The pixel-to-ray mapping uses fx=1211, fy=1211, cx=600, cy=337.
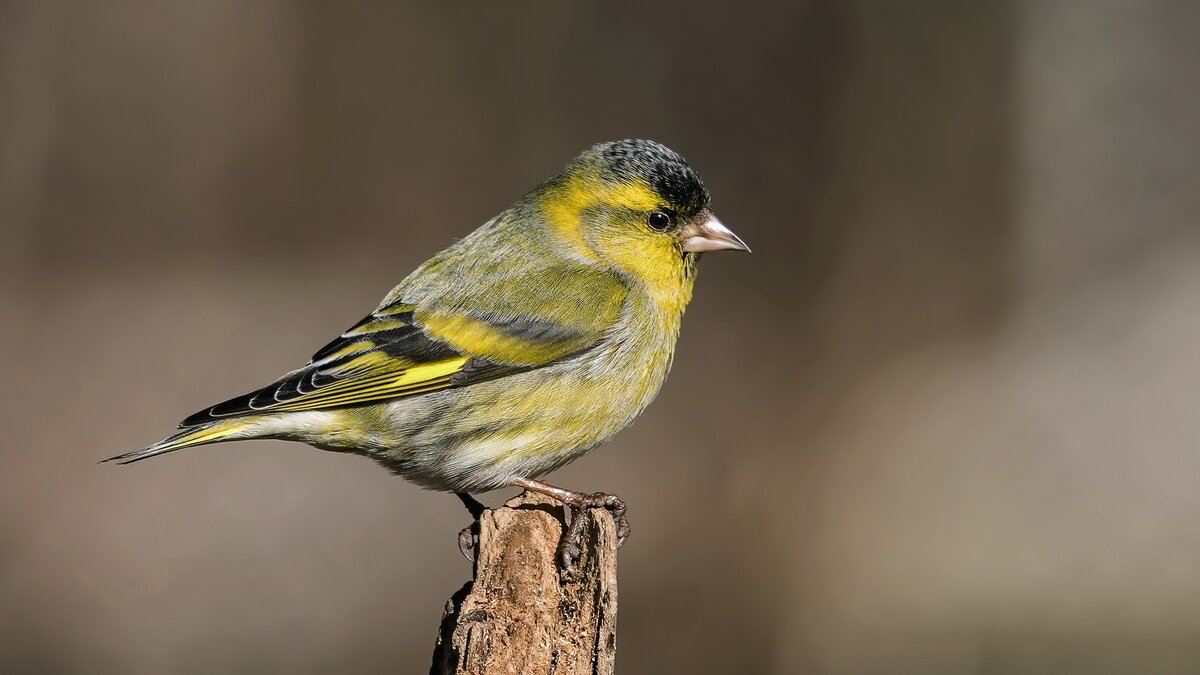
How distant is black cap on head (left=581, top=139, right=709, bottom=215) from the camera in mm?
4750

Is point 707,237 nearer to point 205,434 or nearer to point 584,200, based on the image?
point 584,200

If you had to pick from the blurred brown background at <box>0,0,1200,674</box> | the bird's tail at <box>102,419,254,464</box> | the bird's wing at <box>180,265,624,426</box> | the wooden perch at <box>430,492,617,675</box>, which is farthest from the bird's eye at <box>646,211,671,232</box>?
the blurred brown background at <box>0,0,1200,674</box>

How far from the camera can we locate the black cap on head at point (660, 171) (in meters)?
4.75

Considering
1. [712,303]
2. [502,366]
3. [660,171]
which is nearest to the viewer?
[502,366]

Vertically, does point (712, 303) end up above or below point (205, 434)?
above

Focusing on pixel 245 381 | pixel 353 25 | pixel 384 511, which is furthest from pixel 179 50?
pixel 384 511

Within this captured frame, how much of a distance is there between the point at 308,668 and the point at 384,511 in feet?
3.86

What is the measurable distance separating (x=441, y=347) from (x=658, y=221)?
1.04 metres

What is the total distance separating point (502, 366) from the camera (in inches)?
171

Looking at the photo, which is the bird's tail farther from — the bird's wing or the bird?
the bird's wing

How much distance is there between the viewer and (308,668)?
718 cm

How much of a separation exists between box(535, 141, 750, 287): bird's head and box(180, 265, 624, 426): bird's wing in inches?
13.0

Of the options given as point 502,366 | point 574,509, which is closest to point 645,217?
point 502,366

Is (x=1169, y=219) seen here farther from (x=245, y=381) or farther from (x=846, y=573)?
(x=245, y=381)
